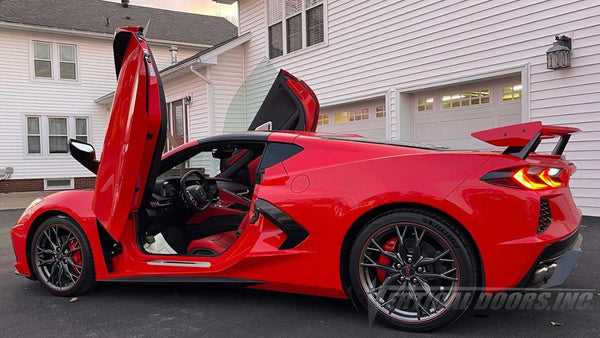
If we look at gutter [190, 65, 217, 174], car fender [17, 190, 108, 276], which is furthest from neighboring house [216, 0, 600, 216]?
car fender [17, 190, 108, 276]

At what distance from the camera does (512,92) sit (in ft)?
23.2

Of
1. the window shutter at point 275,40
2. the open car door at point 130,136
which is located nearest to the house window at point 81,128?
the window shutter at point 275,40

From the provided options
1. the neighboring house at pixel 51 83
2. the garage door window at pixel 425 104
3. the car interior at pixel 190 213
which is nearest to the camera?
the car interior at pixel 190 213

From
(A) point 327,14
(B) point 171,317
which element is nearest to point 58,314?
(B) point 171,317

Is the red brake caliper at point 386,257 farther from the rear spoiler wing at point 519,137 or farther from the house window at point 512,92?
the house window at point 512,92

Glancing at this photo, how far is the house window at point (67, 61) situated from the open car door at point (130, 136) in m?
16.3

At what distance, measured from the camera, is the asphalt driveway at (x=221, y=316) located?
8.82ft

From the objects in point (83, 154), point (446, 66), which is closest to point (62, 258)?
point (83, 154)

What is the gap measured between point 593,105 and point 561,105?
1.36 ft

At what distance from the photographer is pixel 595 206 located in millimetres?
6180

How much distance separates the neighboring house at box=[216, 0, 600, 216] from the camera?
623 centimetres

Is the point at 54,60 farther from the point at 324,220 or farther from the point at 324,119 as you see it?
the point at 324,220

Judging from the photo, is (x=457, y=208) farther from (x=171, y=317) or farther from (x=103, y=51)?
(x=103, y=51)

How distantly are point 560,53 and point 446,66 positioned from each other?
1896 mm
